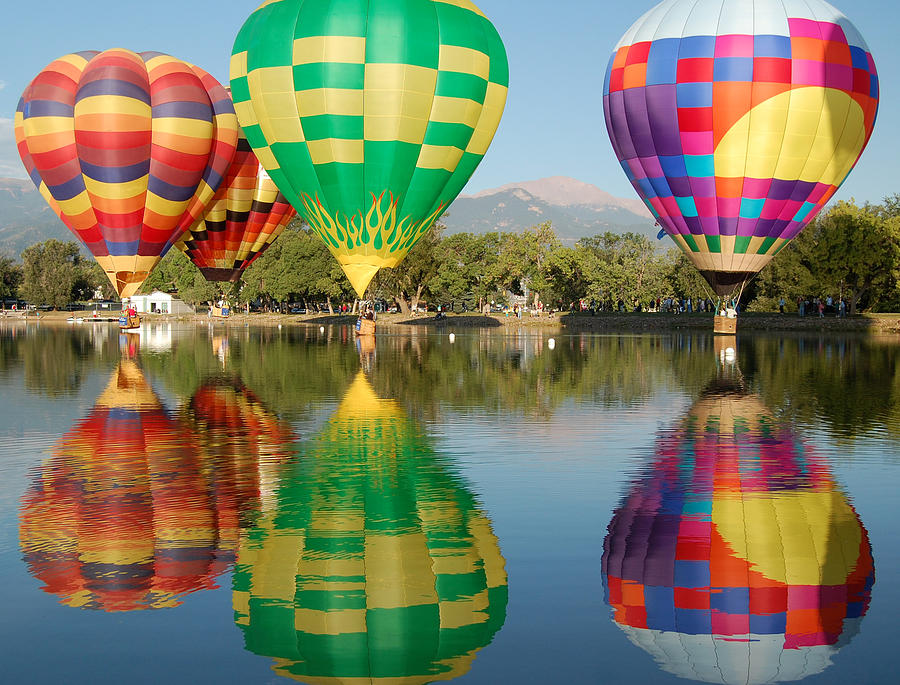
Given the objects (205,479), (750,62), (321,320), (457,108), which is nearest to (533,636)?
(205,479)

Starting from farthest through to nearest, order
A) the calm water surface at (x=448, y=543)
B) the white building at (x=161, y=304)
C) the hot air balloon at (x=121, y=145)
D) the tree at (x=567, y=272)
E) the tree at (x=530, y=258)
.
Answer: the white building at (x=161, y=304)
the tree at (x=530, y=258)
the tree at (x=567, y=272)
the hot air balloon at (x=121, y=145)
the calm water surface at (x=448, y=543)

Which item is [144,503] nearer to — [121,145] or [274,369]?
[274,369]

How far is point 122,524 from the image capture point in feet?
33.6

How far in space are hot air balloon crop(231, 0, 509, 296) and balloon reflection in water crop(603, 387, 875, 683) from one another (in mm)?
24534

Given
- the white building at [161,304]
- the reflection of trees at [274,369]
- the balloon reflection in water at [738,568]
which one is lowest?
the balloon reflection in water at [738,568]

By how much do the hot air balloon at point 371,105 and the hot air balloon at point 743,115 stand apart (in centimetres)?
797

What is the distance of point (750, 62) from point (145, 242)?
89.2 ft

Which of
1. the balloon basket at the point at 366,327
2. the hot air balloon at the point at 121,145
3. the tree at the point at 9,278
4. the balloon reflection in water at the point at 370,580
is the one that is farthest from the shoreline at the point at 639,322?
the balloon reflection in water at the point at 370,580

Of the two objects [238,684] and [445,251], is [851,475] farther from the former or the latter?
[445,251]

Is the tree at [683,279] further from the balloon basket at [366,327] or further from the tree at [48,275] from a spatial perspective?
the tree at [48,275]

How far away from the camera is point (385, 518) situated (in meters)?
10.6

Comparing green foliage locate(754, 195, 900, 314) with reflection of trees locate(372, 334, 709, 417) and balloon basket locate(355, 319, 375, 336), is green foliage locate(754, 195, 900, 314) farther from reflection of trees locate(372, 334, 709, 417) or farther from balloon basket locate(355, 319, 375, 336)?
balloon basket locate(355, 319, 375, 336)

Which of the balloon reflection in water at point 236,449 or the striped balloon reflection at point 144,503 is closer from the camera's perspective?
the striped balloon reflection at point 144,503

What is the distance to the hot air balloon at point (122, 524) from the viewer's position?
324 inches
